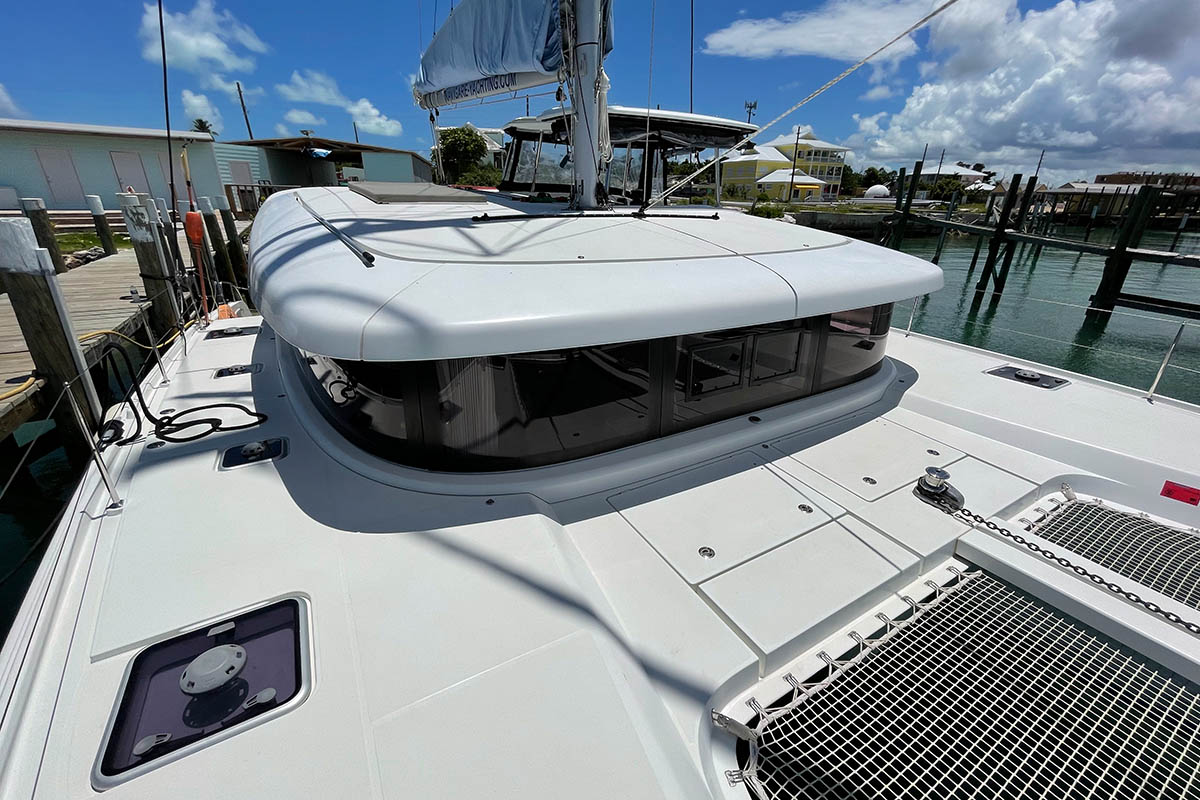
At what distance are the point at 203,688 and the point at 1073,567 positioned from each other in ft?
9.39

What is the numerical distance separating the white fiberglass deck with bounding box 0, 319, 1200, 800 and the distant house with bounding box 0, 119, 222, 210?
22.8 m

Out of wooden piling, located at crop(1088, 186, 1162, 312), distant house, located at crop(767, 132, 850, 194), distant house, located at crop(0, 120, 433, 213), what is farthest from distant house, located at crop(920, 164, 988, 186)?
distant house, located at crop(0, 120, 433, 213)

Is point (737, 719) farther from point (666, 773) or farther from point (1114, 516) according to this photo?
point (1114, 516)

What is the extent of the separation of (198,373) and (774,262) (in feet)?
12.5

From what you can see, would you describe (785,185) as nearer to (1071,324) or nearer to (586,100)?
(1071,324)

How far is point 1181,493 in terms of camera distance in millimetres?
2434

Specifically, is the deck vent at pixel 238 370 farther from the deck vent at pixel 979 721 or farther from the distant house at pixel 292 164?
the distant house at pixel 292 164

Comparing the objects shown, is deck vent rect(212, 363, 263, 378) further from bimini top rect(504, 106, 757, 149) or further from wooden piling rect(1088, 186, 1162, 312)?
wooden piling rect(1088, 186, 1162, 312)

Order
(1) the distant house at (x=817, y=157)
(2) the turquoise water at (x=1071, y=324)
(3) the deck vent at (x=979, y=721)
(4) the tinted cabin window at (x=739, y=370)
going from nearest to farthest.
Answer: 1. (3) the deck vent at (x=979, y=721)
2. (4) the tinted cabin window at (x=739, y=370)
3. (2) the turquoise water at (x=1071, y=324)
4. (1) the distant house at (x=817, y=157)

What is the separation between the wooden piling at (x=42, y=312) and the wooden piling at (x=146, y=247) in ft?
2.73

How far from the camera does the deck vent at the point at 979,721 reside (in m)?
1.36

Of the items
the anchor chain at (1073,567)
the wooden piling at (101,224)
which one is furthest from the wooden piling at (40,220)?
the anchor chain at (1073,567)

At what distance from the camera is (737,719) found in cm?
150

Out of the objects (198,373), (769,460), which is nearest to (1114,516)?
(769,460)
